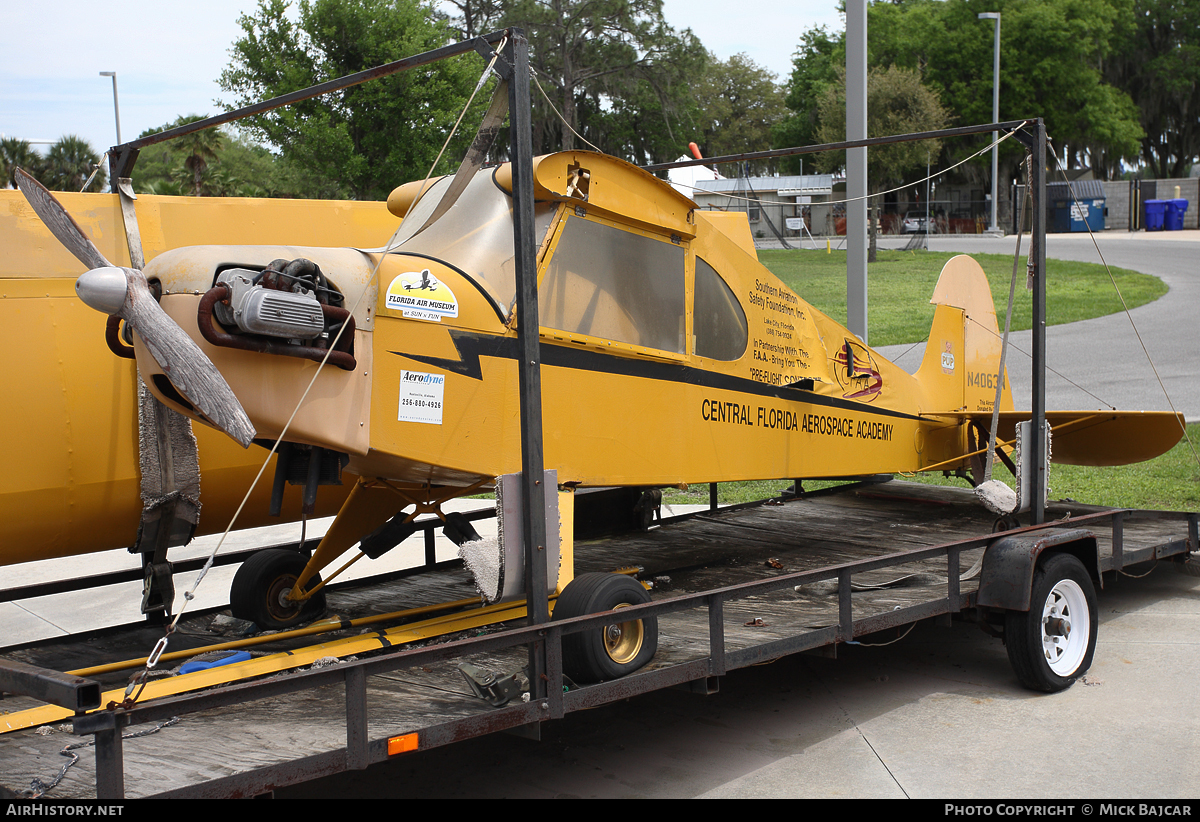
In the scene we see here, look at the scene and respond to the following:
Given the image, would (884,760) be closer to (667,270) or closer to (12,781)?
(667,270)

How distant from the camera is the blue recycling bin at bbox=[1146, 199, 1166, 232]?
2024 inches

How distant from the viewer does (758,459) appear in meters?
6.50

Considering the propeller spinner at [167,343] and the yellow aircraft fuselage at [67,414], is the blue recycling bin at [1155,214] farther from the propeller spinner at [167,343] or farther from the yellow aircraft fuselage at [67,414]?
the propeller spinner at [167,343]

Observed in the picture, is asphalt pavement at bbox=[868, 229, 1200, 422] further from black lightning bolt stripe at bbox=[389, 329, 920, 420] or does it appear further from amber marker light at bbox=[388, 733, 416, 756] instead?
amber marker light at bbox=[388, 733, 416, 756]

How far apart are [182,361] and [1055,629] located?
17.0ft

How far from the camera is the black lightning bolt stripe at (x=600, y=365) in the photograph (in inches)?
188

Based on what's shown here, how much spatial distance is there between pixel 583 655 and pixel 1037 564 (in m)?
3.16

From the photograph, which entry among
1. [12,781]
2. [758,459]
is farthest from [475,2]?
[12,781]

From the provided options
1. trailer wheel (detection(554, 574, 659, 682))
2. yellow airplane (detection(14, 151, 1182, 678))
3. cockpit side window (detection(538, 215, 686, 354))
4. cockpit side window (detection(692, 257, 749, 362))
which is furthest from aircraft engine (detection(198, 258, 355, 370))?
cockpit side window (detection(692, 257, 749, 362))

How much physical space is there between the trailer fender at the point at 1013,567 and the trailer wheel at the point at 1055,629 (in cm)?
11

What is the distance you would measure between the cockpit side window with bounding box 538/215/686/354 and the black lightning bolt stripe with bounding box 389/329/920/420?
0.12 meters

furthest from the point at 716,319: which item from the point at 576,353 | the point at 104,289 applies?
the point at 104,289

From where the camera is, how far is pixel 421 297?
464 centimetres

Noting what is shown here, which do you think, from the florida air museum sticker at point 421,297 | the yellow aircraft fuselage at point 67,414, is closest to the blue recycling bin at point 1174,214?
the yellow aircraft fuselage at point 67,414
